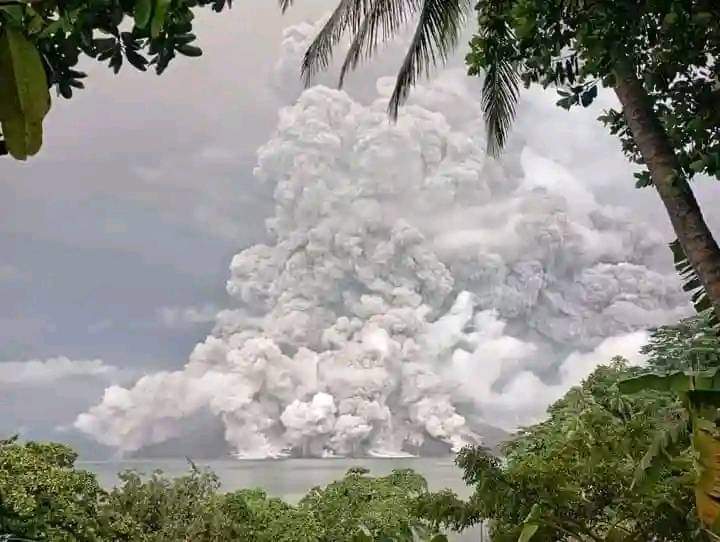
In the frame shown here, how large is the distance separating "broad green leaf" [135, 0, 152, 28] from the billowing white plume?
6.19 m

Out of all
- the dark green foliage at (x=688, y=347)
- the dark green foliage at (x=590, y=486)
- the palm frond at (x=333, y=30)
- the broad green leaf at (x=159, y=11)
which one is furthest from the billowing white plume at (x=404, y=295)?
the broad green leaf at (x=159, y=11)

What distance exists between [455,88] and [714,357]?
4.89m

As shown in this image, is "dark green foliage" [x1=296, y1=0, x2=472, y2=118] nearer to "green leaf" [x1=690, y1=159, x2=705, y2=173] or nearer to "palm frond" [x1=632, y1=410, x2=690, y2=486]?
"green leaf" [x1=690, y1=159, x2=705, y2=173]

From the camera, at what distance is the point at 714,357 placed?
324cm

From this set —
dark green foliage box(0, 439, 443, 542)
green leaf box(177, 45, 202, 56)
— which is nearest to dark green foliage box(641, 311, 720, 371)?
dark green foliage box(0, 439, 443, 542)

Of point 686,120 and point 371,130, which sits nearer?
point 686,120

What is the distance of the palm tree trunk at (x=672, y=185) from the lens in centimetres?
193

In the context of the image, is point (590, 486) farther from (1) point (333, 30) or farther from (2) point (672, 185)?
(1) point (333, 30)

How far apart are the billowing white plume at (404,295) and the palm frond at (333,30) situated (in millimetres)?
3761

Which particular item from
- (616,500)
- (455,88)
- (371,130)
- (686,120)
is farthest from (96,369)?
(686,120)

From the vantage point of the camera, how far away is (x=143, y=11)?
1.94 ft

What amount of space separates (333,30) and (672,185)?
1787 millimetres

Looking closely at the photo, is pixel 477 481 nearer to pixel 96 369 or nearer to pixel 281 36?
pixel 96 369

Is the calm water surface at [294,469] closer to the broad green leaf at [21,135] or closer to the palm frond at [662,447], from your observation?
the palm frond at [662,447]
